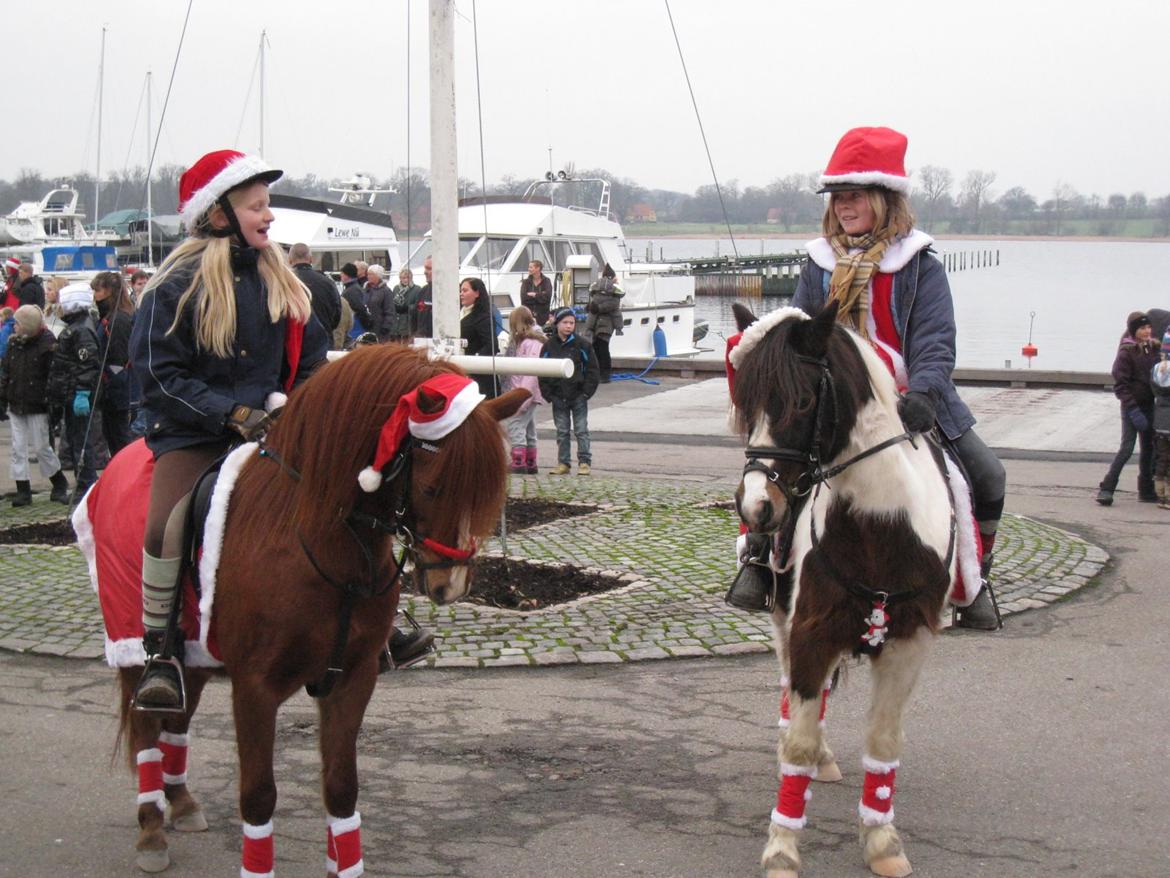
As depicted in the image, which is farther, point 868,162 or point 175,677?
point 868,162

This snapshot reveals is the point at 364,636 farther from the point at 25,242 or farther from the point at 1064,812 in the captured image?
the point at 25,242

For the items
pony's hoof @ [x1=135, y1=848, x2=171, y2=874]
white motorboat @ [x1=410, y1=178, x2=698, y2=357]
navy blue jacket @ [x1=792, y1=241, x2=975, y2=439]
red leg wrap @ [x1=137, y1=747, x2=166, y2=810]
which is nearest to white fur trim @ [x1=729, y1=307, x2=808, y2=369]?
navy blue jacket @ [x1=792, y1=241, x2=975, y2=439]

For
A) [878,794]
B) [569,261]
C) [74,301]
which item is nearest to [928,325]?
[878,794]

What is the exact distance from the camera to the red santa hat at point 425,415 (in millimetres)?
3791

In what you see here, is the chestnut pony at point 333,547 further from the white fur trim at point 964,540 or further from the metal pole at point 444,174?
the metal pole at point 444,174

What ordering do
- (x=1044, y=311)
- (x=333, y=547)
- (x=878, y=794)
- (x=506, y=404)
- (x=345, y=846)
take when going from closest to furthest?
(x=506, y=404), (x=333, y=547), (x=345, y=846), (x=878, y=794), (x=1044, y=311)

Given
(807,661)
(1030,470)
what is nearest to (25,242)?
(1030,470)

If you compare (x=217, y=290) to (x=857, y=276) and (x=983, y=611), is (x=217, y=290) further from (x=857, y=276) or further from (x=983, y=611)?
(x=983, y=611)

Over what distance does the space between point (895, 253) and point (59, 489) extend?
1041 cm

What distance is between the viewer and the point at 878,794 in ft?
15.8

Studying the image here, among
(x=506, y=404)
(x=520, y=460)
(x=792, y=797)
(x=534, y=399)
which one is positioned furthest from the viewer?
(x=520, y=460)

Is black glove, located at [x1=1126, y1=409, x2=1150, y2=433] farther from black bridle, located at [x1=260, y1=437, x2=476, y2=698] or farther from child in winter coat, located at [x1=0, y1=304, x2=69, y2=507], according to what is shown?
black bridle, located at [x1=260, y1=437, x2=476, y2=698]

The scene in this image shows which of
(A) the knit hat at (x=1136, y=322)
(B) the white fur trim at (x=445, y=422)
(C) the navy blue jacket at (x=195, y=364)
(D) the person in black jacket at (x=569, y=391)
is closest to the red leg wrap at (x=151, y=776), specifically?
(C) the navy blue jacket at (x=195, y=364)

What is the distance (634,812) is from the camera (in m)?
5.33
